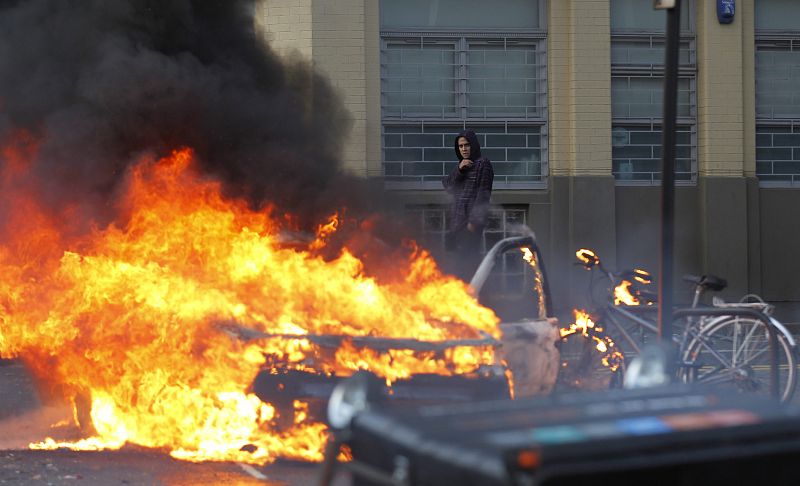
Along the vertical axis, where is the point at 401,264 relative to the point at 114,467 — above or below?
above

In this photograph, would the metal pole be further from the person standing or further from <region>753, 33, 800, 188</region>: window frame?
<region>753, 33, 800, 188</region>: window frame

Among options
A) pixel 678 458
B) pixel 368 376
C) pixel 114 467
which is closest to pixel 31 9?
pixel 114 467

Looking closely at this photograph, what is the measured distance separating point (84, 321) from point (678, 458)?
567cm

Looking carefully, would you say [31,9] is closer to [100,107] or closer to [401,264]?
[100,107]

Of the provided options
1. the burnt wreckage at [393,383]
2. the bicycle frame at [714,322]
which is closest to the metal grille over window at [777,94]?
the bicycle frame at [714,322]

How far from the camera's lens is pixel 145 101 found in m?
10.1

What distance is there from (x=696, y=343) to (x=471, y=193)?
9.59 feet

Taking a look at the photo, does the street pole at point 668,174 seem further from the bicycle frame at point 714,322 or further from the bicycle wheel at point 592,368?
the bicycle wheel at point 592,368

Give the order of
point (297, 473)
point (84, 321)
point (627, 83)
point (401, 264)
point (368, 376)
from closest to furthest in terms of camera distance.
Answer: point (368, 376) → point (297, 473) → point (84, 321) → point (401, 264) → point (627, 83)

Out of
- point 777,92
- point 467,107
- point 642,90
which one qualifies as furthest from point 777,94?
point 467,107

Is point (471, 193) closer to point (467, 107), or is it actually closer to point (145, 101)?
point (145, 101)

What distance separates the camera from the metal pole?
6.20 meters

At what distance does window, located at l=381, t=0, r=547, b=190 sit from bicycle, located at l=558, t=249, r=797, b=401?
7714 millimetres

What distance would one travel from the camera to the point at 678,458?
2988mm
